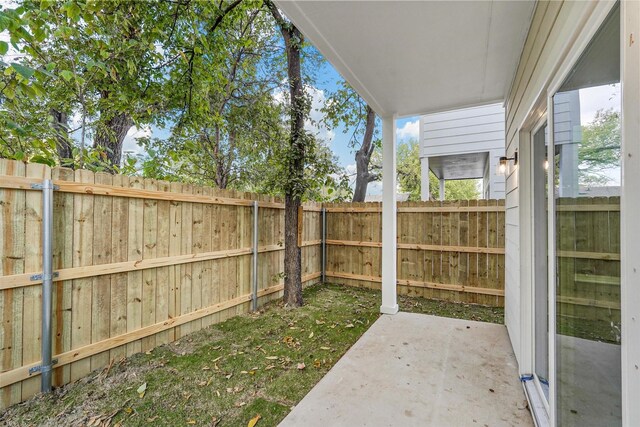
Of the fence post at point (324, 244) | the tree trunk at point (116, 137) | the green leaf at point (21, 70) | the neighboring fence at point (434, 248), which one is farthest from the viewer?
the fence post at point (324, 244)

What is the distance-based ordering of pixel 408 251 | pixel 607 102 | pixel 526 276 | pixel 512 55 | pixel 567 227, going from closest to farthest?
pixel 607 102 → pixel 567 227 → pixel 526 276 → pixel 512 55 → pixel 408 251

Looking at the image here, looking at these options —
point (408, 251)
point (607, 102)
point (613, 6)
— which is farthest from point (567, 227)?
point (408, 251)

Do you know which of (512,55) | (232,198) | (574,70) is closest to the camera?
(574,70)

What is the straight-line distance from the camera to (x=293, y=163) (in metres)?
4.29

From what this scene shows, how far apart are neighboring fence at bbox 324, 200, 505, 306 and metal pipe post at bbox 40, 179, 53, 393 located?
437 cm

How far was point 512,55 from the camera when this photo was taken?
2.58 m

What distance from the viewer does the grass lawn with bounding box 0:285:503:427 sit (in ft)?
6.72

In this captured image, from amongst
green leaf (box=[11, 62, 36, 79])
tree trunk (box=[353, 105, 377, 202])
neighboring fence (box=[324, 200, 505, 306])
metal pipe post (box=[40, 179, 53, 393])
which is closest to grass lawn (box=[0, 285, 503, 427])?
metal pipe post (box=[40, 179, 53, 393])

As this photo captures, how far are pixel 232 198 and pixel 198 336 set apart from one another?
5.69 ft

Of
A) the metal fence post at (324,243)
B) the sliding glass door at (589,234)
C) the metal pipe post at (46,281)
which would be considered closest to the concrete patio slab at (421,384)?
the sliding glass door at (589,234)

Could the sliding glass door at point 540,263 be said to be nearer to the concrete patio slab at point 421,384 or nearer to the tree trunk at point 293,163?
the concrete patio slab at point 421,384

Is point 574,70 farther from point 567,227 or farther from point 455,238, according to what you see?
point 455,238

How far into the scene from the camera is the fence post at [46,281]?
2.23 metres

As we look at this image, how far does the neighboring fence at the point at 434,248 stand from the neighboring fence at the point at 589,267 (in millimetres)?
3203
